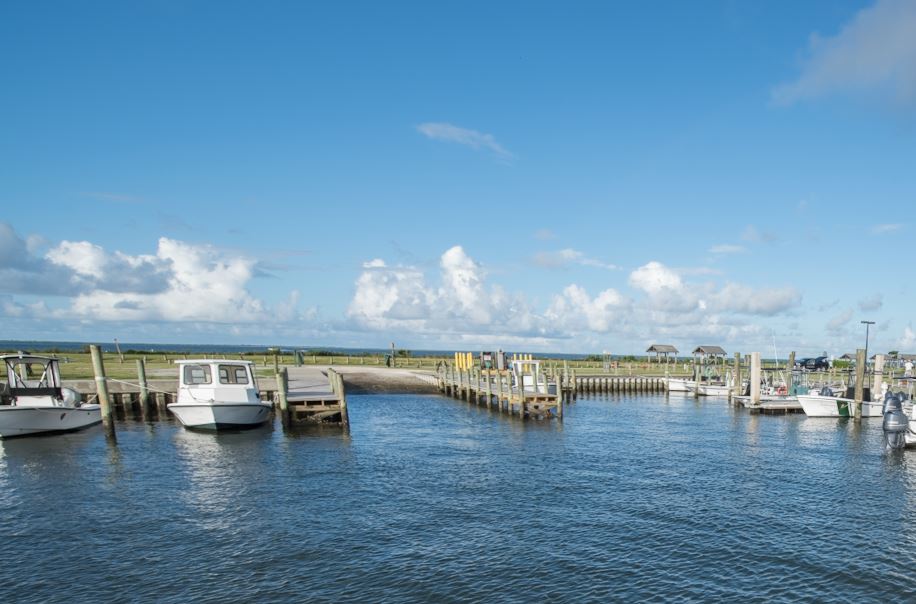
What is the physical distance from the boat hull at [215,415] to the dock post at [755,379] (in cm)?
3604

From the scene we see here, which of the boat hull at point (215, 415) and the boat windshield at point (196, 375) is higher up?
the boat windshield at point (196, 375)

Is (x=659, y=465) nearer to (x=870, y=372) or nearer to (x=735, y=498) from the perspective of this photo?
(x=735, y=498)

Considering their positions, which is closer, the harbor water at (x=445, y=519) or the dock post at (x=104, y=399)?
the harbor water at (x=445, y=519)

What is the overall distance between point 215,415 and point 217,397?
990mm

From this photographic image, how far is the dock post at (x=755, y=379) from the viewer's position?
4884 centimetres

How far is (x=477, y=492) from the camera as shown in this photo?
22.2 m

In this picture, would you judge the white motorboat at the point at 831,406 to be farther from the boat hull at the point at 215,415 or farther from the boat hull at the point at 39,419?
the boat hull at the point at 39,419

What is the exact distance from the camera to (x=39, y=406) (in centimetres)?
3159

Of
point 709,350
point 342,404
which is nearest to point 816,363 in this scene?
point 709,350

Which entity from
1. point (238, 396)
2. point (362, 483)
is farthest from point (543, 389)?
point (362, 483)

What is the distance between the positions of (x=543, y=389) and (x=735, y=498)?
71.5ft

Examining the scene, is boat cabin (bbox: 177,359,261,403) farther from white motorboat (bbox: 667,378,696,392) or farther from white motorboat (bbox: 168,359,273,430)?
white motorboat (bbox: 667,378,696,392)

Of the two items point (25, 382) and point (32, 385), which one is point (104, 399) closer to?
point (32, 385)

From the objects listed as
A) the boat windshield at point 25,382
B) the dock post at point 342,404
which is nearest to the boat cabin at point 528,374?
the dock post at point 342,404
